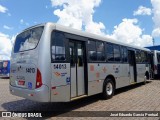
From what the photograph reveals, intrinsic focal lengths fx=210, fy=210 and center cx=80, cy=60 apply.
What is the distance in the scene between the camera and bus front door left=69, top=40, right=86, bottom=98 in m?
7.79

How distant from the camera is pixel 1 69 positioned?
25750 millimetres

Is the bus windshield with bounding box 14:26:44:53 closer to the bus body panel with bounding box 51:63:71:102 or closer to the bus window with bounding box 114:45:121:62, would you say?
the bus body panel with bounding box 51:63:71:102

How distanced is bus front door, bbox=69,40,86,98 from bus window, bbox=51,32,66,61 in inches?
21.1

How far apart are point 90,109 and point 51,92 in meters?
2.15

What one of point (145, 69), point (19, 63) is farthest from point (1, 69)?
point (19, 63)

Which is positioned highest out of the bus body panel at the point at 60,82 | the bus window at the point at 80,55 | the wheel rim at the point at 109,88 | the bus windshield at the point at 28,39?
the bus windshield at the point at 28,39

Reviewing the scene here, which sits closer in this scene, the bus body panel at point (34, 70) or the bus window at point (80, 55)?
the bus body panel at point (34, 70)

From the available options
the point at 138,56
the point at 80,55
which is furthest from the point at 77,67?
the point at 138,56

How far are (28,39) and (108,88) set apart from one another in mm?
4843

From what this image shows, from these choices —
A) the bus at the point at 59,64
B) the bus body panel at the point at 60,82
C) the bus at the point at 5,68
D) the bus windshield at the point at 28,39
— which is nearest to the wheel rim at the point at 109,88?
the bus at the point at 59,64

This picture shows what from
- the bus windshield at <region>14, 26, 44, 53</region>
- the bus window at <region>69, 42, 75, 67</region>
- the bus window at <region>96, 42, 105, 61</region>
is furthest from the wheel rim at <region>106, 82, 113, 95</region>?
the bus windshield at <region>14, 26, 44, 53</region>

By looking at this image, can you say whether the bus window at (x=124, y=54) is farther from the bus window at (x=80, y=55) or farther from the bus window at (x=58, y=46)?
the bus window at (x=58, y=46)

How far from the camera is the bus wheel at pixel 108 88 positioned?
995 centimetres

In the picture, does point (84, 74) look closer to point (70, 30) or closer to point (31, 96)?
point (70, 30)
